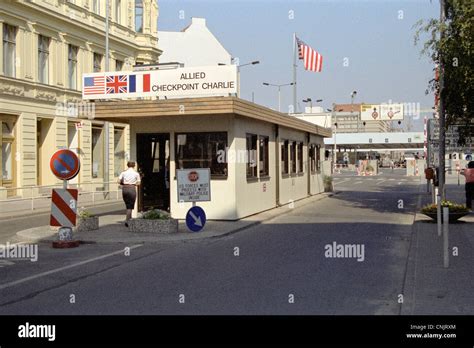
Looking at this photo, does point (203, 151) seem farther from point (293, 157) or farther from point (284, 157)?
point (293, 157)

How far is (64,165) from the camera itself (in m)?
12.7

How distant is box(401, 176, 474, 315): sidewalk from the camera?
7270 mm

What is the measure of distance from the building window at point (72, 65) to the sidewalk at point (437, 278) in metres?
24.7

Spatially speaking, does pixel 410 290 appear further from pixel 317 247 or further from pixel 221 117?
pixel 221 117

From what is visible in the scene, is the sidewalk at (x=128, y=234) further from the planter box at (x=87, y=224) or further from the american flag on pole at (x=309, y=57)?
the american flag on pole at (x=309, y=57)

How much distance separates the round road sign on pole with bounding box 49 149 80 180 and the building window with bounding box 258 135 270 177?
841cm

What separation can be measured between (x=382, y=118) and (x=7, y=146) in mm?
60432

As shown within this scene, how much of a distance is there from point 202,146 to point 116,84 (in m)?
3.04

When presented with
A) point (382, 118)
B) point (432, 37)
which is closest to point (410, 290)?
point (432, 37)

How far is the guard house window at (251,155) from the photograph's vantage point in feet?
61.9

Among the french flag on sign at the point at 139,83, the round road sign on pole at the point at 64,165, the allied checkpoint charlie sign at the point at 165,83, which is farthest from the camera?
the french flag on sign at the point at 139,83

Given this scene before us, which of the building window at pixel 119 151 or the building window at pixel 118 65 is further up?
the building window at pixel 118 65

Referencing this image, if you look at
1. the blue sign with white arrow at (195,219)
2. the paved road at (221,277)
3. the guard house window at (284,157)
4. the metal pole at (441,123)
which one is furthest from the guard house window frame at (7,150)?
the metal pole at (441,123)
